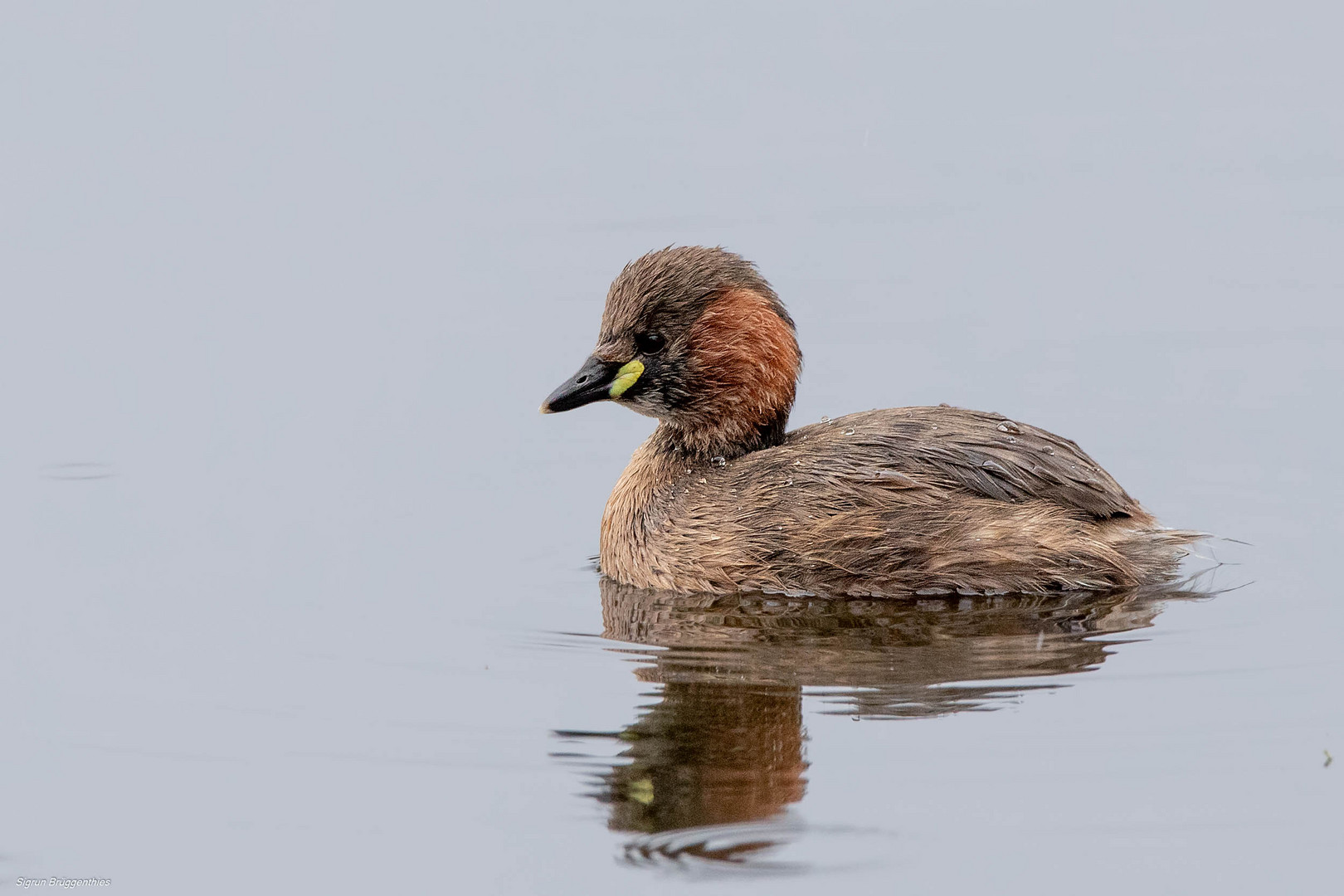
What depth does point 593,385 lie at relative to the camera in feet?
29.7

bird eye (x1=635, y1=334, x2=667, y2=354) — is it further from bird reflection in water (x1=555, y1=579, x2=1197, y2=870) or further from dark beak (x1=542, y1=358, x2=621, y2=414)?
bird reflection in water (x1=555, y1=579, x2=1197, y2=870)

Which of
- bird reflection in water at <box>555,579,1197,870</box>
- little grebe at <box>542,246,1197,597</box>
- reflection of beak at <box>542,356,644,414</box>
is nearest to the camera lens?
bird reflection in water at <box>555,579,1197,870</box>

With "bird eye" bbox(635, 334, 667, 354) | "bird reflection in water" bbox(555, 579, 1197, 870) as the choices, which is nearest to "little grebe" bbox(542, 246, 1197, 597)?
"bird eye" bbox(635, 334, 667, 354)

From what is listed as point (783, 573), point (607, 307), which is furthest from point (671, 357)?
point (783, 573)

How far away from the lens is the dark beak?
356 inches

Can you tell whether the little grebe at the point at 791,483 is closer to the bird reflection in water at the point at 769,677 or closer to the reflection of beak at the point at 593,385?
the reflection of beak at the point at 593,385

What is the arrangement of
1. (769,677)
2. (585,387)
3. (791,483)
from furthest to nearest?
(585,387), (791,483), (769,677)

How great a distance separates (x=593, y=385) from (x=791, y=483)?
1.08 meters

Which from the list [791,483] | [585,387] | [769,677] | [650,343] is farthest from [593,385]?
[769,677]

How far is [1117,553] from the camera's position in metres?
8.56

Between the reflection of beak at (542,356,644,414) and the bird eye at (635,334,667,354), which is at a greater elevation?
the bird eye at (635,334,667,354)

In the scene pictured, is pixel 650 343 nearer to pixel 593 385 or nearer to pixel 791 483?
pixel 593 385

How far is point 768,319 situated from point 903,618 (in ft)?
5.40

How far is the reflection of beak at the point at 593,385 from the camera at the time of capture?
9.03 m
